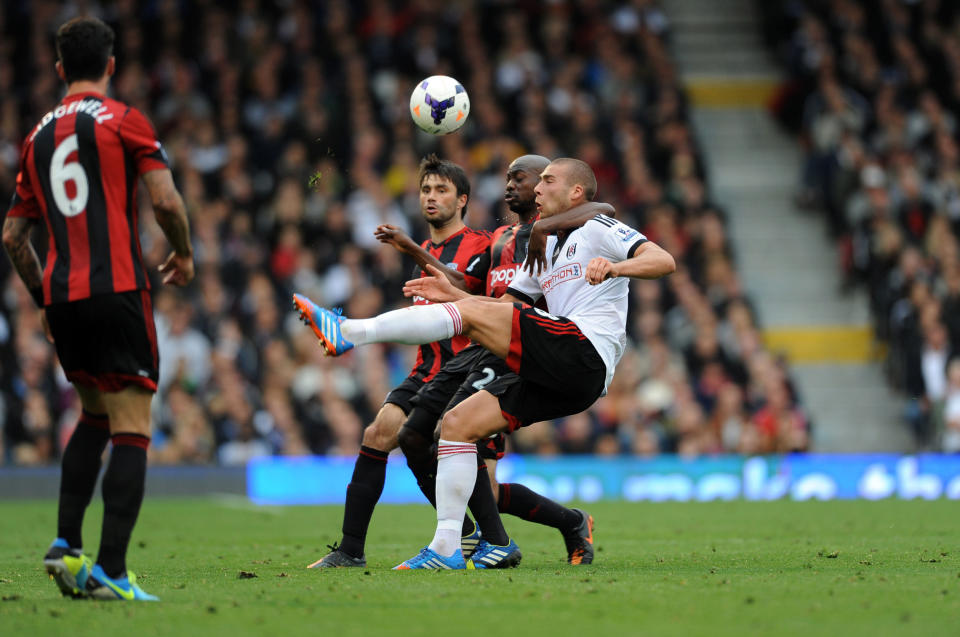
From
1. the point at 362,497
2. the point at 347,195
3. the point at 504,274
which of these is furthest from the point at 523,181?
the point at 347,195

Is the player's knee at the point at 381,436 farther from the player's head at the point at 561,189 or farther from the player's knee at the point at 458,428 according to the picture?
the player's head at the point at 561,189

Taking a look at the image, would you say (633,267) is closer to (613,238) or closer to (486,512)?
(613,238)

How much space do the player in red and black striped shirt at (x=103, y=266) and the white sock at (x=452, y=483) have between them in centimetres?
184

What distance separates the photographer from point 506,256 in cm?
786

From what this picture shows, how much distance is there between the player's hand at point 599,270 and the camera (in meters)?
6.68

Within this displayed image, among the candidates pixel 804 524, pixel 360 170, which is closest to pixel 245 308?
pixel 360 170

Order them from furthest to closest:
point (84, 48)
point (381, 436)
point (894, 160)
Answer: point (894, 160) → point (381, 436) → point (84, 48)

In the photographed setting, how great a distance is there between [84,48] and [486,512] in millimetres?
3469

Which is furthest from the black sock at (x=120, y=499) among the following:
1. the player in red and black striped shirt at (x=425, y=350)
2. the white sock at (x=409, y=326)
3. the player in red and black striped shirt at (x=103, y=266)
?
the player in red and black striped shirt at (x=425, y=350)

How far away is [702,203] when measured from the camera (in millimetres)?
20531

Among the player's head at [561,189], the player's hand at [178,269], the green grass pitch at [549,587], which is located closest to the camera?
the green grass pitch at [549,587]

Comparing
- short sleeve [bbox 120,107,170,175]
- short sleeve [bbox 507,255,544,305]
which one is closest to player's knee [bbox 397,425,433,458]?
short sleeve [bbox 507,255,544,305]

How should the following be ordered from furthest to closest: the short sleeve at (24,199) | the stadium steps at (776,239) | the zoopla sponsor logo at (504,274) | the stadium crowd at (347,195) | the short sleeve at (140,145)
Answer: the stadium steps at (776,239), the stadium crowd at (347,195), the zoopla sponsor logo at (504,274), the short sleeve at (24,199), the short sleeve at (140,145)

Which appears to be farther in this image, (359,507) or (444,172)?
(444,172)
